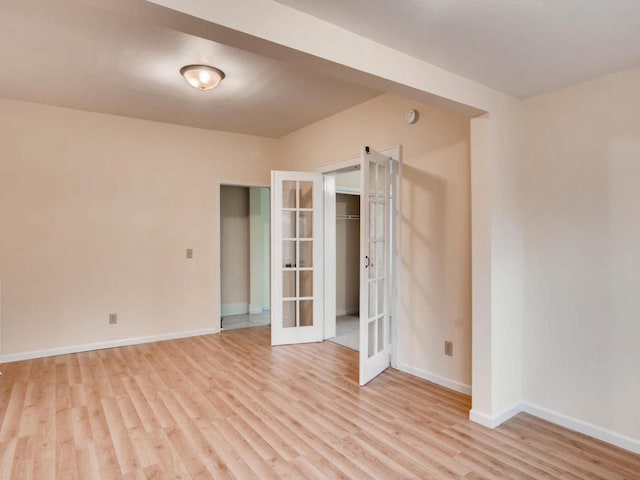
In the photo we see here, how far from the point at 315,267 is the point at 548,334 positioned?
256 cm

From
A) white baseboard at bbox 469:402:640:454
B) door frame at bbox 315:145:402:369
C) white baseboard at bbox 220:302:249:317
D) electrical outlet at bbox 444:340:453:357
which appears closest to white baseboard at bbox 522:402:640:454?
white baseboard at bbox 469:402:640:454

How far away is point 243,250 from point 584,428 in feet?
16.5

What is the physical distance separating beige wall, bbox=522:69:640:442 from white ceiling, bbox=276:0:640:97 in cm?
30

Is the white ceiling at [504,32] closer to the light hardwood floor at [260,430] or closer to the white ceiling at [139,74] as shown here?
the white ceiling at [139,74]

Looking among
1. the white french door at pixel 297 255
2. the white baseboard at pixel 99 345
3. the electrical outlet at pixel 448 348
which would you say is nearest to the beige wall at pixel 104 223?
the white baseboard at pixel 99 345

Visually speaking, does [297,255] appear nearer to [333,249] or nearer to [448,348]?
[333,249]

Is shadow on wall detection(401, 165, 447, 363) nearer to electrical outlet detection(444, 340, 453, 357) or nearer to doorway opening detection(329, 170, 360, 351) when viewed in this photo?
electrical outlet detection(444, 340, 453, 357)

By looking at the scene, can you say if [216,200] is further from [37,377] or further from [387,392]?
[387,392]

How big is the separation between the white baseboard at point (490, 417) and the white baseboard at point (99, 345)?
3406mm

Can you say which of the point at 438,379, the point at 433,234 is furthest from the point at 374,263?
the point at 438,379

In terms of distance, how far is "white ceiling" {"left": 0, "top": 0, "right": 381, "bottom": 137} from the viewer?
8.20ft

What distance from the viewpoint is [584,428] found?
2.52 meters

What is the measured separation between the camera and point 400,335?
3643 mm

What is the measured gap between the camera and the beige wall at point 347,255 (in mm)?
6246
